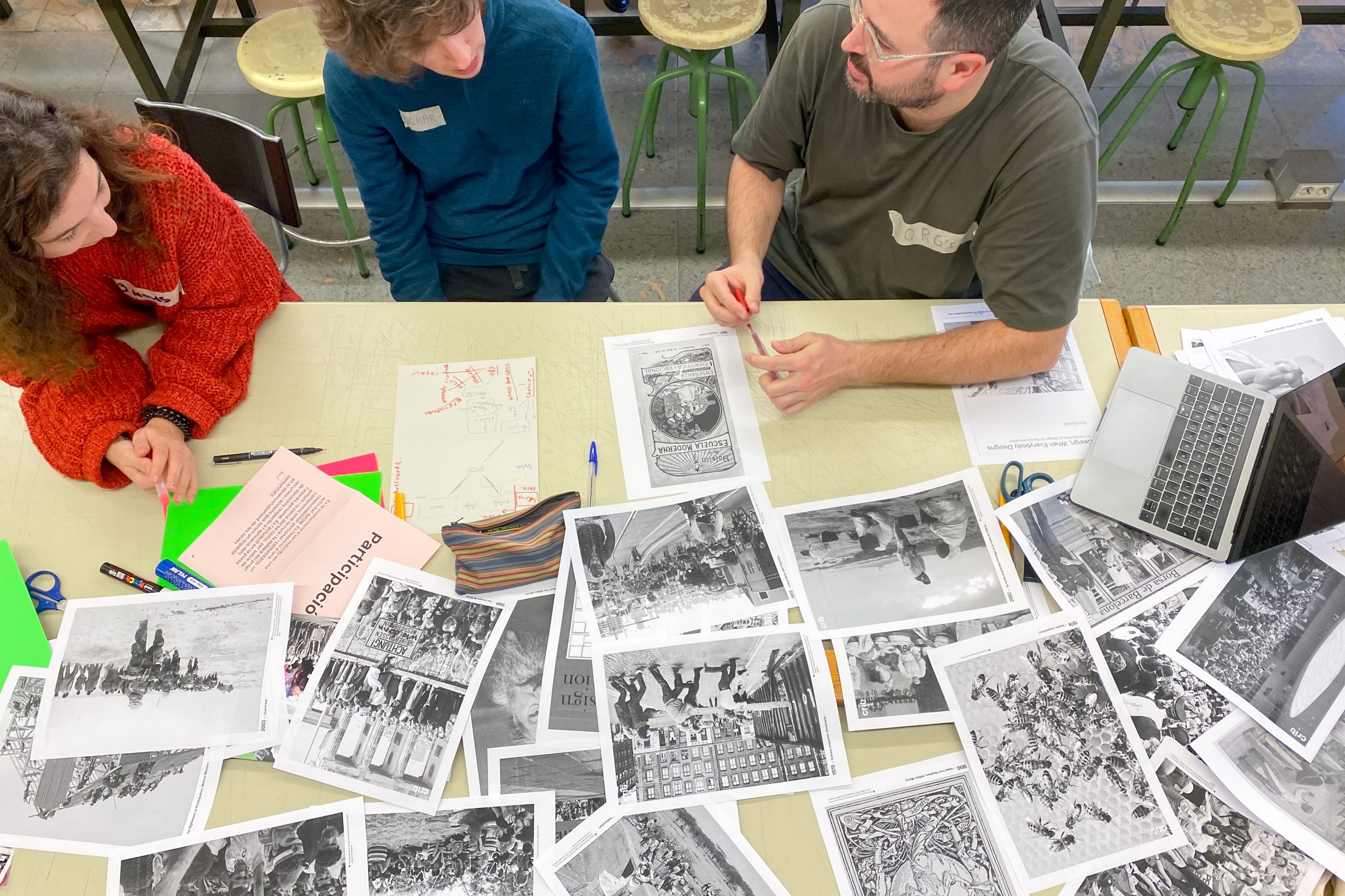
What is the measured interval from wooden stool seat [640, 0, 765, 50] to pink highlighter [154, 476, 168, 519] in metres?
1.58

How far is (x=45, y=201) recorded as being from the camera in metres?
1.02

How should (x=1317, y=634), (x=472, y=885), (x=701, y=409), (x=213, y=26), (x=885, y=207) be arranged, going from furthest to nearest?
(x=213, y=26) < (x=885, y=207) < (x=701, y=409) < (x=1317, y=634) < (x=472, y=885)

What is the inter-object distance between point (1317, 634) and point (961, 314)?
656 mm

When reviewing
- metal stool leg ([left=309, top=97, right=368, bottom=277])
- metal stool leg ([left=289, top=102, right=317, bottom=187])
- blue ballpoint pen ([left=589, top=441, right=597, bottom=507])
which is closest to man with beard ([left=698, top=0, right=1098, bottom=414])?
blue ballpoint pen ([left=589, top=441, right=597, bottom=507])

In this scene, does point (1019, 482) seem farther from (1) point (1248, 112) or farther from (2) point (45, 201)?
(1) point (1248, 112)

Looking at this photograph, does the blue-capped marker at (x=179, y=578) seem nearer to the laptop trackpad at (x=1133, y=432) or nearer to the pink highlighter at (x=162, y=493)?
the pink highlighter at (x=162, y=493)

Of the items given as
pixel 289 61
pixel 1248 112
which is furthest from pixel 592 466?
pixel 1248 112

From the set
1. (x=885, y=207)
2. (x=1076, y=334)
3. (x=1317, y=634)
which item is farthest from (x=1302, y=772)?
(x=885, y=207)

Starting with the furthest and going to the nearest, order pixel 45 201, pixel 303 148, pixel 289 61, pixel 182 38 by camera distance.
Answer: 1. pixel 182 38
2. pixel 303 148
3. pixel 289 61
4. pixel 45 201

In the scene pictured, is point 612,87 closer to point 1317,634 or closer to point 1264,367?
point 1264,367

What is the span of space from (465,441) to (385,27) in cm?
58

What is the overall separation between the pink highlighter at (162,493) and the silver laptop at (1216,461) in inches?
51.1

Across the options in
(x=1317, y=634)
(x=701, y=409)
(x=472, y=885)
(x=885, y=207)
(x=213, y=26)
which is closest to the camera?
(x=472, y=885)

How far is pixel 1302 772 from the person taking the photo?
40.5 inches
